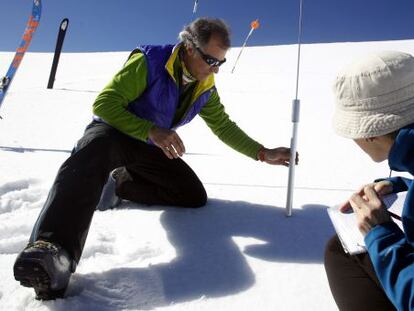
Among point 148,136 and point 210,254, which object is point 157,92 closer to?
point 148,136

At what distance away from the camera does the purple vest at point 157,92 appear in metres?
2.00

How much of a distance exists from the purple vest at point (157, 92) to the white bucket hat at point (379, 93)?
1.19m

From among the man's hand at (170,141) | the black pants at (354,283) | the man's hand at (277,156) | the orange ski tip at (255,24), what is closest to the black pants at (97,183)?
the man's hand at (170,141)

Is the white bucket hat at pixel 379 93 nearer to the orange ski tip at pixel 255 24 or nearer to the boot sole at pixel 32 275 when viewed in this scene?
the boot sole at pixel 32 275

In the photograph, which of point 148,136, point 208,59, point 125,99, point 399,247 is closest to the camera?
point 399,247

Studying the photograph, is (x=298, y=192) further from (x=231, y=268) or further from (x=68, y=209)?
(x=68, y=209)

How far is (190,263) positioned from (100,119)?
0.89 meters

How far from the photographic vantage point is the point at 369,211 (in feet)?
3.04

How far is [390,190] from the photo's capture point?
3.61ft

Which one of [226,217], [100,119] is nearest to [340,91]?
[226,217]

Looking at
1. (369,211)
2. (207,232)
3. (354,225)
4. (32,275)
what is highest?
(369,211)

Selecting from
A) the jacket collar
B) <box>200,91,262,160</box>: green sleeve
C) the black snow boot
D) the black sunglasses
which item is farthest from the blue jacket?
<box>200,91,262,160</box>: green sleeve

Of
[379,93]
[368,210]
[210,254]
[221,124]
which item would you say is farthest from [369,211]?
[221,124]

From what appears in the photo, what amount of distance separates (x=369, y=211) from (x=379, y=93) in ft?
0.88
